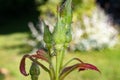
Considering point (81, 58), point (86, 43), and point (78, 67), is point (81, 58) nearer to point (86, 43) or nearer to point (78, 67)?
point (86, 43)

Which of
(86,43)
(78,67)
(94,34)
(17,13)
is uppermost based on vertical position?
(17,13)

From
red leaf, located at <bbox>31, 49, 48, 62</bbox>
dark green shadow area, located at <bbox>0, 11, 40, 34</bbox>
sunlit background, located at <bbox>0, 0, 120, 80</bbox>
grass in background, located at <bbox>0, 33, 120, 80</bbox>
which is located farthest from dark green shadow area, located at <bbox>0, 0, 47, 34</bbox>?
red leaf, located at <bbox>31, 49, 48, 62</bbox>

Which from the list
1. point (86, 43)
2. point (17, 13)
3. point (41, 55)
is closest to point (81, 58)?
point (86, 43)

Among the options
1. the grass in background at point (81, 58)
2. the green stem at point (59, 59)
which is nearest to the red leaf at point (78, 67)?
the green stem at point (59, 59)

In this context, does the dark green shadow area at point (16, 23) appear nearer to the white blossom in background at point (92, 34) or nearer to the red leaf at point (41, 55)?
the white blossom in background at point (92, 34)

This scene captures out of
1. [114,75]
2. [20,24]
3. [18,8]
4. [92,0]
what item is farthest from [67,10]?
[18,8]
